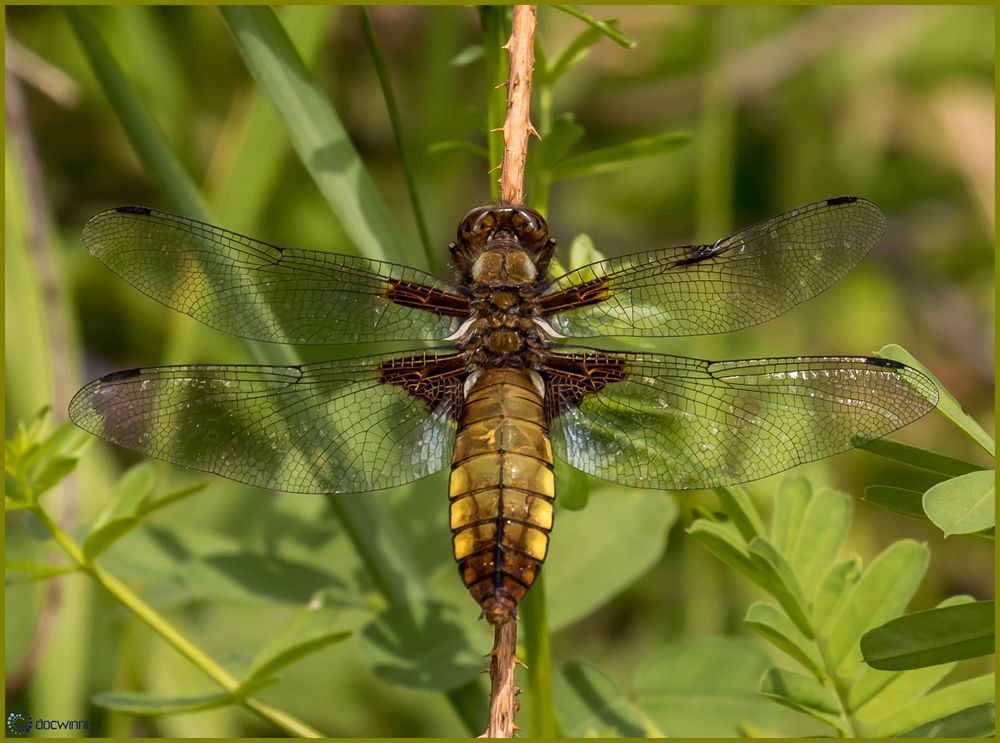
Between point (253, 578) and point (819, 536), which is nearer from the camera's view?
point (819, 536)

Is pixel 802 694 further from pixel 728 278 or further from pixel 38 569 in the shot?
pixel 38 569

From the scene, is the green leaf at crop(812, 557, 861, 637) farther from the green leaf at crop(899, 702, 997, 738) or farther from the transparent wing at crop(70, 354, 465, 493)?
the transparent wing at crop(70, 354, 465, 493)

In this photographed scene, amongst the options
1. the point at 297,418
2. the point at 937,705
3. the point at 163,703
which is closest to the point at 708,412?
the point at 937,705

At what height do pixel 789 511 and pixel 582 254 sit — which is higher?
pixel 582 254

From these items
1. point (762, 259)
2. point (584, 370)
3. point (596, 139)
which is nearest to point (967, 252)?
point (596, 139)

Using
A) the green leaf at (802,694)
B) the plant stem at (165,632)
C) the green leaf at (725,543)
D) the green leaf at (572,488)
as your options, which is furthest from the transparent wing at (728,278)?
the plant stem at (165,632)

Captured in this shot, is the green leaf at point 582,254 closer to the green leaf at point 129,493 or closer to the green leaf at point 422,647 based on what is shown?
the green leaf at point 422,647

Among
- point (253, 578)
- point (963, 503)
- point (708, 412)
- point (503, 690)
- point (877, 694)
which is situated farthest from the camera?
point (253, 578)
